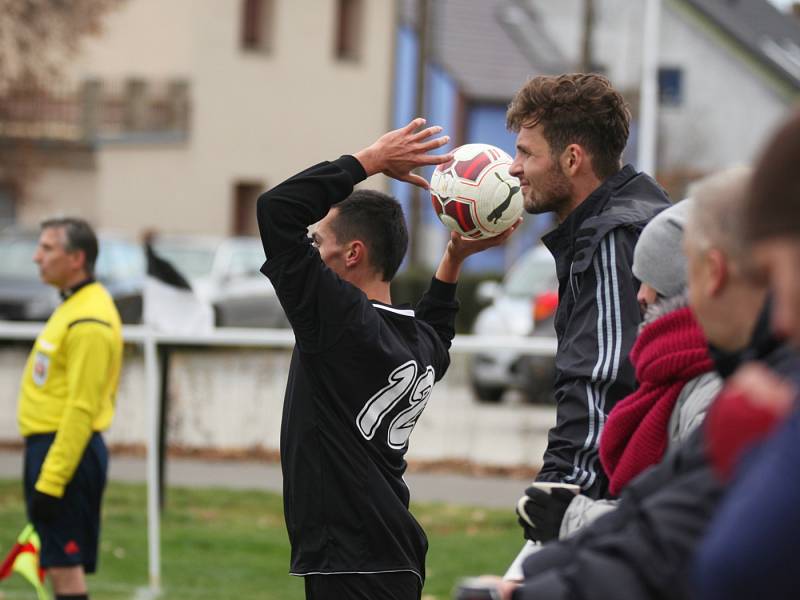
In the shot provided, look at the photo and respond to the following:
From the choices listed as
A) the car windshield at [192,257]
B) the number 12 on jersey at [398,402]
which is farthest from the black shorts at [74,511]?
the car windshield at [192,257]

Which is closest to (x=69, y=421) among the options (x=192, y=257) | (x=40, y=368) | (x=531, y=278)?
(x=40, y=368)

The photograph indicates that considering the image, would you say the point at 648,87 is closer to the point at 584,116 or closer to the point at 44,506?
the point at 44,506

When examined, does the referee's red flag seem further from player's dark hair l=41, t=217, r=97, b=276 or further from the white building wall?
the white building wall

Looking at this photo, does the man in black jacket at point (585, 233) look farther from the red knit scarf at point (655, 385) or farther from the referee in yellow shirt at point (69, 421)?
the referee in yellow shirt at point (69, 421)

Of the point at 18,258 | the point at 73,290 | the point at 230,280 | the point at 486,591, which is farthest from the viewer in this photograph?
the point at 230,280

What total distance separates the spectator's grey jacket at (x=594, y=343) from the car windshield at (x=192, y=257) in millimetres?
20356

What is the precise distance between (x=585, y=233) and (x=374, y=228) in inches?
36.7

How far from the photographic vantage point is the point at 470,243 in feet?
16.3

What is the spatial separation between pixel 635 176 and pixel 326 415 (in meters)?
1.23

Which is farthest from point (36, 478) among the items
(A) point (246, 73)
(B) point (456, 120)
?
(B) point (456, 120)

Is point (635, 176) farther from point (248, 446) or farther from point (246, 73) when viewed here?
point (246, 73)

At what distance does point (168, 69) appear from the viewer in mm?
34375

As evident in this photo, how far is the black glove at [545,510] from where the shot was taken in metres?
3.50

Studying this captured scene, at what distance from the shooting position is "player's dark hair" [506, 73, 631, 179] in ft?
14.3
